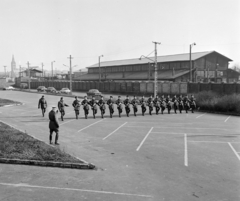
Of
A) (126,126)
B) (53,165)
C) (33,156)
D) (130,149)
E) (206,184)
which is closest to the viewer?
(206,184)

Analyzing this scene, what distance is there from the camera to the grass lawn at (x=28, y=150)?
10.2m

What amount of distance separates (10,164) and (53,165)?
1.68 m

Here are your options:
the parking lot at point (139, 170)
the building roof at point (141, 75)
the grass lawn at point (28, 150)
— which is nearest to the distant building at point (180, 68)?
the building roof at point (141, 75)

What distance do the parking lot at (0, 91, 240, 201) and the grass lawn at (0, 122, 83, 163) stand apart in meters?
0.70

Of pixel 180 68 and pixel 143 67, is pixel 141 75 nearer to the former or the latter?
pixel 143 67

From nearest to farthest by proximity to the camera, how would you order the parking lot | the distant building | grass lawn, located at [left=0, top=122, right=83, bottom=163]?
the parking lot < grass lawn, located at [left=0, top=122, right=83, bottom=163] < the distant building

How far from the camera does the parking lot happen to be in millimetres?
7355

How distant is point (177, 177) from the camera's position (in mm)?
8523

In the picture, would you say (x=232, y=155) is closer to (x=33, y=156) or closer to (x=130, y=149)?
(x=130, y=149)

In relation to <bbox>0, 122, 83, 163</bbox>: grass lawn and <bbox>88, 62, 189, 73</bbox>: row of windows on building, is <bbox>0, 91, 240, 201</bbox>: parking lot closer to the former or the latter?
<bbox>0, 122, 83, 163</bbox>: grass lawn

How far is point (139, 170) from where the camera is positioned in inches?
363

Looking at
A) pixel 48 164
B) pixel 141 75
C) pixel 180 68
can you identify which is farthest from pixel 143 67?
pixel 48 164

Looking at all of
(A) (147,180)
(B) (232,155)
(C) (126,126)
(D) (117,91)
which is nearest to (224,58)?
(D) (117,91)

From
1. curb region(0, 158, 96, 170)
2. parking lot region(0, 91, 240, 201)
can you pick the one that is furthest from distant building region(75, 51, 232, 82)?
curb region(0, 158, 96, 170)
